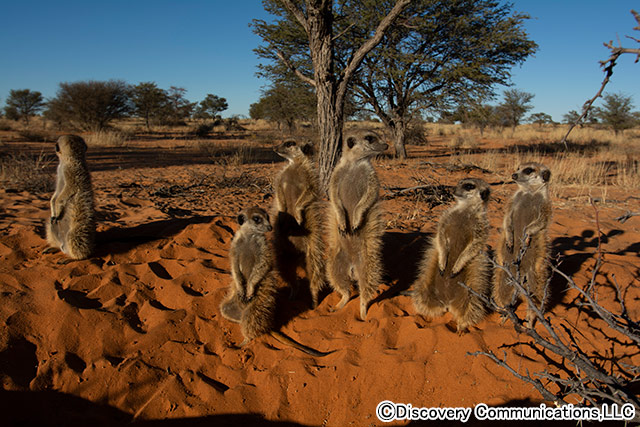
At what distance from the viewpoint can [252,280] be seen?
3137 millimetres

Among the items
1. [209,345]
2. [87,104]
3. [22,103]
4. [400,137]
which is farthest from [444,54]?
[22,103]

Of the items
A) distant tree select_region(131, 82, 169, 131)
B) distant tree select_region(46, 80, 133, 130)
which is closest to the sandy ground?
distant tree select_region(46, 80, 133, 130)

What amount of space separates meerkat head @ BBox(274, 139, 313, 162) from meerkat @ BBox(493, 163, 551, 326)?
2.08 metres

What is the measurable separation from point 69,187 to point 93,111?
23.6 m

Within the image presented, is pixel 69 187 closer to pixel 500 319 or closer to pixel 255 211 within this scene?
pixel 255 211

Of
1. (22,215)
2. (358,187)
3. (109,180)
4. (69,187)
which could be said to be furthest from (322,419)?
(109,180)

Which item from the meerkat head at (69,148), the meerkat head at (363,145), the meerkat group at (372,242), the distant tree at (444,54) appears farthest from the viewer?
the distant tree at (444,54)

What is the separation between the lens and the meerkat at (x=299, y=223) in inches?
145

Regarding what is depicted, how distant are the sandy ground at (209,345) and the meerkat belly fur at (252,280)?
18cm

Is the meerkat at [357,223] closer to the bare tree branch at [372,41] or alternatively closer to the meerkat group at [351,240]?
the meerkat group at [351,240]

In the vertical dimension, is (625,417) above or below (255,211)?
below

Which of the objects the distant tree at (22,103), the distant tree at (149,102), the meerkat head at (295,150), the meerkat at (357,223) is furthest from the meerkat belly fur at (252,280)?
the distant tree at (22,103)

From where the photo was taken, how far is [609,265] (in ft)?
11.8

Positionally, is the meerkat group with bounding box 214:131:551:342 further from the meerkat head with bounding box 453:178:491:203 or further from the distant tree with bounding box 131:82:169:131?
the distant tree with bounding box 131:82:169:131
